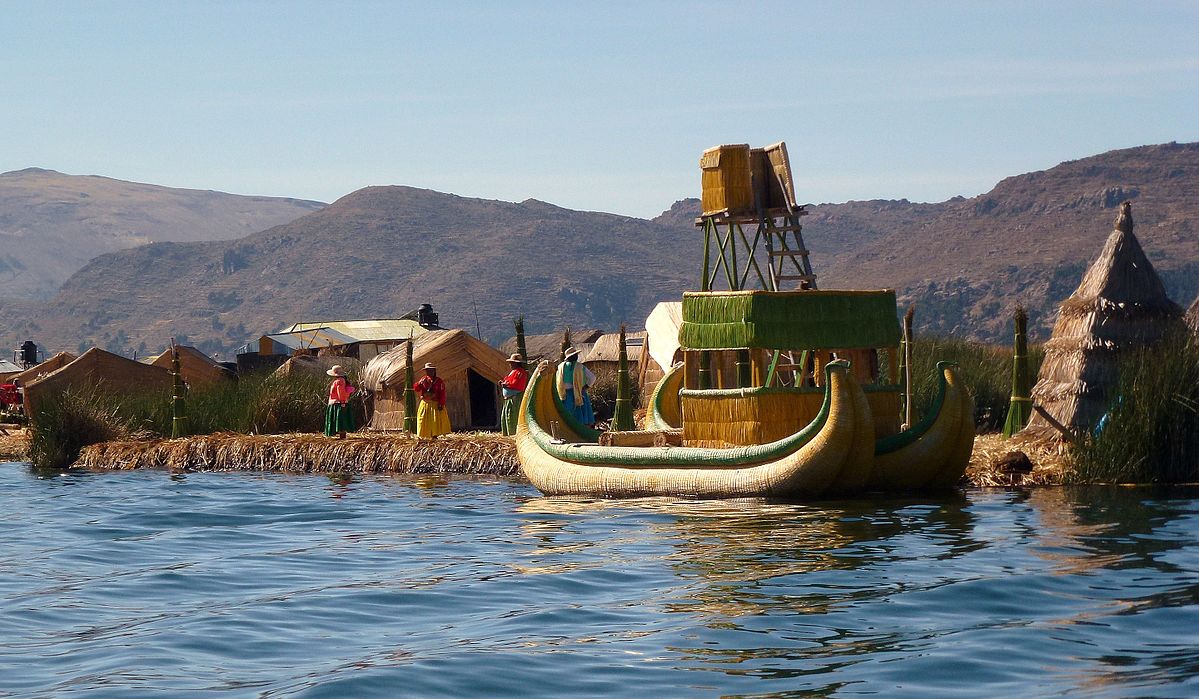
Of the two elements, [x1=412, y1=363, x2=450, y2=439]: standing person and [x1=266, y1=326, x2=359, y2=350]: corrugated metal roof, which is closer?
[x1=412, y1=363, x2=450, y2=439]: standing person

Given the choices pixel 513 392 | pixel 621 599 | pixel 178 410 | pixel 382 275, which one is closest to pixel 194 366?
pixel 178 410

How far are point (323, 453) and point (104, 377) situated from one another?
1032cm

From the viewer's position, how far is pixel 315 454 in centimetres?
2080

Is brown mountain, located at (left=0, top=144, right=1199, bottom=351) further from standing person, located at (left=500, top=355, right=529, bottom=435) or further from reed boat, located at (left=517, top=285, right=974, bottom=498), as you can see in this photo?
reed boat, located at (left=517, top=285, right=974, bottom=498)

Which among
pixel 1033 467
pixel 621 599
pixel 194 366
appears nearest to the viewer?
pixel 621 599

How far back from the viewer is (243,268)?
539 ft

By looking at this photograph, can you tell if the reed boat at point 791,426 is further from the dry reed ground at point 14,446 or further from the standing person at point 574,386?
the dry reed ground at point 14,446

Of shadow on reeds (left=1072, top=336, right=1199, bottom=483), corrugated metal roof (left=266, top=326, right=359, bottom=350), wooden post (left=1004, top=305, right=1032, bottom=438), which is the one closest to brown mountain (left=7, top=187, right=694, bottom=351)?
corrugated metal roof (left=266, top=326, right=359, bottom=350)

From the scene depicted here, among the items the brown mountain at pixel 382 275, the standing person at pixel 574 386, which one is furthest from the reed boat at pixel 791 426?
the brown mountain at pixel 382 275

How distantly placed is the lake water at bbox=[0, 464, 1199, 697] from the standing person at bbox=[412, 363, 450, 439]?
16.9 ft

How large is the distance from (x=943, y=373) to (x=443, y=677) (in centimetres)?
858

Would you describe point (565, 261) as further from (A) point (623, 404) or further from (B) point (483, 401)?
(A) point (623, 404)

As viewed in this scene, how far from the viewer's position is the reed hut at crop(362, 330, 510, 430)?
24.8m

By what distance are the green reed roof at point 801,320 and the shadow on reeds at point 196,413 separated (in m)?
10.2
